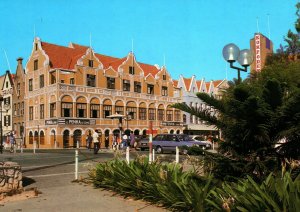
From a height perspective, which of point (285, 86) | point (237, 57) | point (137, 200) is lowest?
point (137, 200)

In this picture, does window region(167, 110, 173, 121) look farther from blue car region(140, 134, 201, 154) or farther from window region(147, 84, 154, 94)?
blue car region(140, 134, 201, 154)

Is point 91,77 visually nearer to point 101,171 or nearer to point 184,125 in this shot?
point 184,125

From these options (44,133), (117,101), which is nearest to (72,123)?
(44,133)

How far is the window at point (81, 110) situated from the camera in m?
50.1

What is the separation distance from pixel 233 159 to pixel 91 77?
154 ft

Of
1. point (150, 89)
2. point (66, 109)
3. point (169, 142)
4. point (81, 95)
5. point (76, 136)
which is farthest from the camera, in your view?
point (150, 89)

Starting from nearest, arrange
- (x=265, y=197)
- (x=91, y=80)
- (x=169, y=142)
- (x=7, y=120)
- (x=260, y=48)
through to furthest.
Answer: (x=265, y=197)
(x=169, y=142)
(x=260, y=48)
(x=91, y=80)
(x=7, y=120)

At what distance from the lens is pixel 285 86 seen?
6.25 metres

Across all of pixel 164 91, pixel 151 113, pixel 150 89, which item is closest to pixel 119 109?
pixel 151 113

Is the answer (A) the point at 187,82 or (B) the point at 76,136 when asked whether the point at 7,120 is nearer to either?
(B) the point at 76,136

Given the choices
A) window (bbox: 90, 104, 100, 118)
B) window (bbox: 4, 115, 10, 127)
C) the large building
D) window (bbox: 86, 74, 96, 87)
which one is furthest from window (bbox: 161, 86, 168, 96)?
window (bbox: 4, 115, 10, 127)

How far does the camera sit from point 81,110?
5066cm

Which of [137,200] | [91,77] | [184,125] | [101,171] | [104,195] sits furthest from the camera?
[184,125]

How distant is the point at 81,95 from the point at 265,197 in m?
46.8
